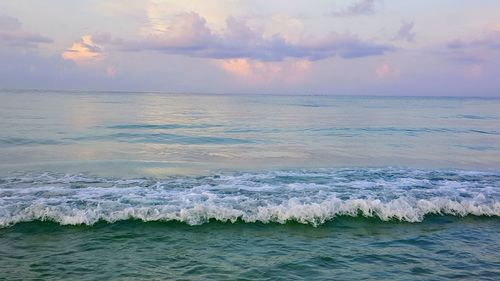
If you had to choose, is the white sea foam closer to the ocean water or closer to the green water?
the ocean water

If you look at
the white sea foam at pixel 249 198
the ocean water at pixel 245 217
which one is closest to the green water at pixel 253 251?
the ocean water at pixel 245 217

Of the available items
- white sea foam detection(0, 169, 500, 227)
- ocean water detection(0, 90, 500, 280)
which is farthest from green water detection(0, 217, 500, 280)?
white sea foam detection(0, 169, 500, 227)

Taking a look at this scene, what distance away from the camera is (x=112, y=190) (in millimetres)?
14383

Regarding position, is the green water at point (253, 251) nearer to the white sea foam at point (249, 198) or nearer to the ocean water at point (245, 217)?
the ocean water at point (245, 217)

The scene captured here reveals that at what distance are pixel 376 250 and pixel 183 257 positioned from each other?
13.7ft

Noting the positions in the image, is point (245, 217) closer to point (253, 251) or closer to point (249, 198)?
point (249, 198)

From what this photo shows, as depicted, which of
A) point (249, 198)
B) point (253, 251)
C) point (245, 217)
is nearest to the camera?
point (253, 251)

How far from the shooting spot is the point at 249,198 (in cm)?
1359

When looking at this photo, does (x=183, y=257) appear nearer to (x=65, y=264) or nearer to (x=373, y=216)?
(x=65, y=264)

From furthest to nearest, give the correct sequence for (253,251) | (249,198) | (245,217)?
(249,198)
(245,217)
(253,251)

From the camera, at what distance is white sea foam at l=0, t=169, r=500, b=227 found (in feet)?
37.9

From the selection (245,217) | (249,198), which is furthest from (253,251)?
(249,198)

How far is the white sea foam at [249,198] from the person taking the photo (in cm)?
1156

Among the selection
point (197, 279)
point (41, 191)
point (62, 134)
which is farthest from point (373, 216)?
point (62, 134)
